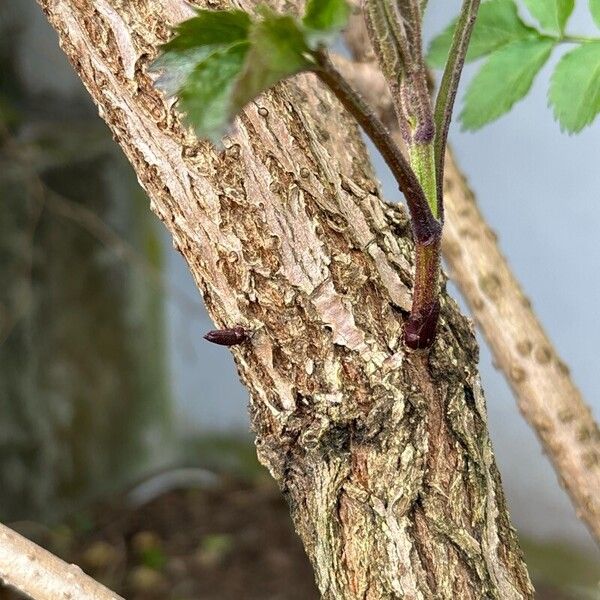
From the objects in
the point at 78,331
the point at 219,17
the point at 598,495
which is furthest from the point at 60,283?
the point at 219,17

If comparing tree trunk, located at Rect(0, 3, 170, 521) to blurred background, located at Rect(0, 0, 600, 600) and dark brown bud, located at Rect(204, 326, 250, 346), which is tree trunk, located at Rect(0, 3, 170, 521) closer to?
blurred background, located at Rect(0, 0, 600, 600)

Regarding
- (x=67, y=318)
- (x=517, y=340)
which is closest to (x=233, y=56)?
(x=517, y=340)

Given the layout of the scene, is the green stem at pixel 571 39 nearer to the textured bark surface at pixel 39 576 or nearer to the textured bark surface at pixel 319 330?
the textured bark surface at pixel 319 330

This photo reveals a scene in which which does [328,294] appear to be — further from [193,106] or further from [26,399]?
[26,399]

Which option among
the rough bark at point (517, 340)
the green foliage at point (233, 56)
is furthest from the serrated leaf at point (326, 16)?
the rough bark at point (517, 340)

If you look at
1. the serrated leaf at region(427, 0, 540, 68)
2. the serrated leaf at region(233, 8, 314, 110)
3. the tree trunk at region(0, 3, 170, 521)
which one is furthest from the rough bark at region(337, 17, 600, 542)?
the tree trunk at region(0, 3, 170, 521)
